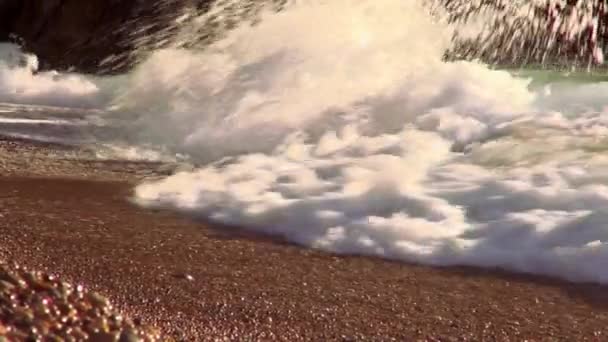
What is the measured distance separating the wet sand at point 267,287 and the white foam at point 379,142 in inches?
6.3

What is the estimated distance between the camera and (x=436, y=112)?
4.68 metres

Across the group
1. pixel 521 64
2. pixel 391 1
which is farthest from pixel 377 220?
pixel 521 64

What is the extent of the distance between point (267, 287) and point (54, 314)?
28.9 inches

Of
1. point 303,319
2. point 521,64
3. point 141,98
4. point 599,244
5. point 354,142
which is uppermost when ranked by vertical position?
point 521,64

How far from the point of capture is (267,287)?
8.24 ft

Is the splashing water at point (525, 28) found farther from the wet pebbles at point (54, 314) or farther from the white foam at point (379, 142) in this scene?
the wet pebbles at point (54, 314)

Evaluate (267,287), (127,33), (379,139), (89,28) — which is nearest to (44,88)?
(127,33)

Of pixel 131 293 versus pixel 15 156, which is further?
pixel 15 156

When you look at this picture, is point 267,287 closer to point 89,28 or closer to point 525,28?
point 525,28

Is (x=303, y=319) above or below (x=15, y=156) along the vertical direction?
below

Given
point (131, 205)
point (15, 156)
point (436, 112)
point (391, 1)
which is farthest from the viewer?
point (391, 1)

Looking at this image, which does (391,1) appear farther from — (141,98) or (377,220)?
(377,220)

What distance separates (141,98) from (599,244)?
14.0 feet

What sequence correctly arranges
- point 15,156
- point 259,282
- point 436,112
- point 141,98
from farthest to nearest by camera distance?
1. point 141,98
2. point 436,112
3. point 15,156
4. point 259,282
